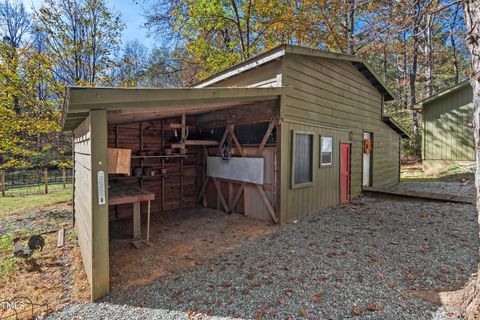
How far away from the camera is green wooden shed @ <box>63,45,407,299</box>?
5.27m

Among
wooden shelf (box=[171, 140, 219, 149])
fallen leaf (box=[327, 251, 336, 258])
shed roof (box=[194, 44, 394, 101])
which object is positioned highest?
shed roof (box=[194, 44, 394, 101])

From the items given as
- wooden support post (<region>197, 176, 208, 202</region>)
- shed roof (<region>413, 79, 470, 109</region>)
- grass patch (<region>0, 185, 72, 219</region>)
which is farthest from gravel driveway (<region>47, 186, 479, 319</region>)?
shed roof (<region>413, 79, 470, 109</region>)

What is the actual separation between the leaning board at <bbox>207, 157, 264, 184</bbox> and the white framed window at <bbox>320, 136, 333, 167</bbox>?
79.0 inches

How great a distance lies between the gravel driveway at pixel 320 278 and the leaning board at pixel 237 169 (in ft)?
4.63

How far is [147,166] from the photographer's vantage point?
6.80m

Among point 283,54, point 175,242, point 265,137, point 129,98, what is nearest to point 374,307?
point 175,242

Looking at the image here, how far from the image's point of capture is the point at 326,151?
270 inches

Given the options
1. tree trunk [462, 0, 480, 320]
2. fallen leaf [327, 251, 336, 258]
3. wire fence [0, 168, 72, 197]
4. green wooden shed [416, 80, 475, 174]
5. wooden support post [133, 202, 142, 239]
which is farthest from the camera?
green wooden shed [416, 80, 475, 174]

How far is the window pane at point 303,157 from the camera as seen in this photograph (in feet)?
19.2

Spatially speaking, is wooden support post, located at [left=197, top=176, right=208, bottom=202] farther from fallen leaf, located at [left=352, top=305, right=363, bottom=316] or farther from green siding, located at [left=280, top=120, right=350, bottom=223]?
fallen leaf, located at [left=352, top=305, right=363, bottom=316]

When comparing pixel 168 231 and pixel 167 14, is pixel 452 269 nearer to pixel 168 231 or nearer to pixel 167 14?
pixel 168 231

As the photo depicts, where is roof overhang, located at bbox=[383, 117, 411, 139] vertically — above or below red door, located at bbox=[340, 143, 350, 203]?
above

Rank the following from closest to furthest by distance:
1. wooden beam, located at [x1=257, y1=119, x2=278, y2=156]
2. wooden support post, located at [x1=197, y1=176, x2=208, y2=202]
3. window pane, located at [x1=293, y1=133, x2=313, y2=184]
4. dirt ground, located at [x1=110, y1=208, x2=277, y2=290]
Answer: dirt ground, located at [x1=110, y1=208, x2=277, y2=290]
wooden beam, located at [x1=257, y1=119, x2=278, y2=156]
window pane, located at [x1=293, y1=133, x2=313, y2=184]
wooden support post, located at [x1=197, y1=176, x2=208, y2=202]

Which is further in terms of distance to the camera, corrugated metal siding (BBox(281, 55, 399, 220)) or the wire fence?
the wire fence
